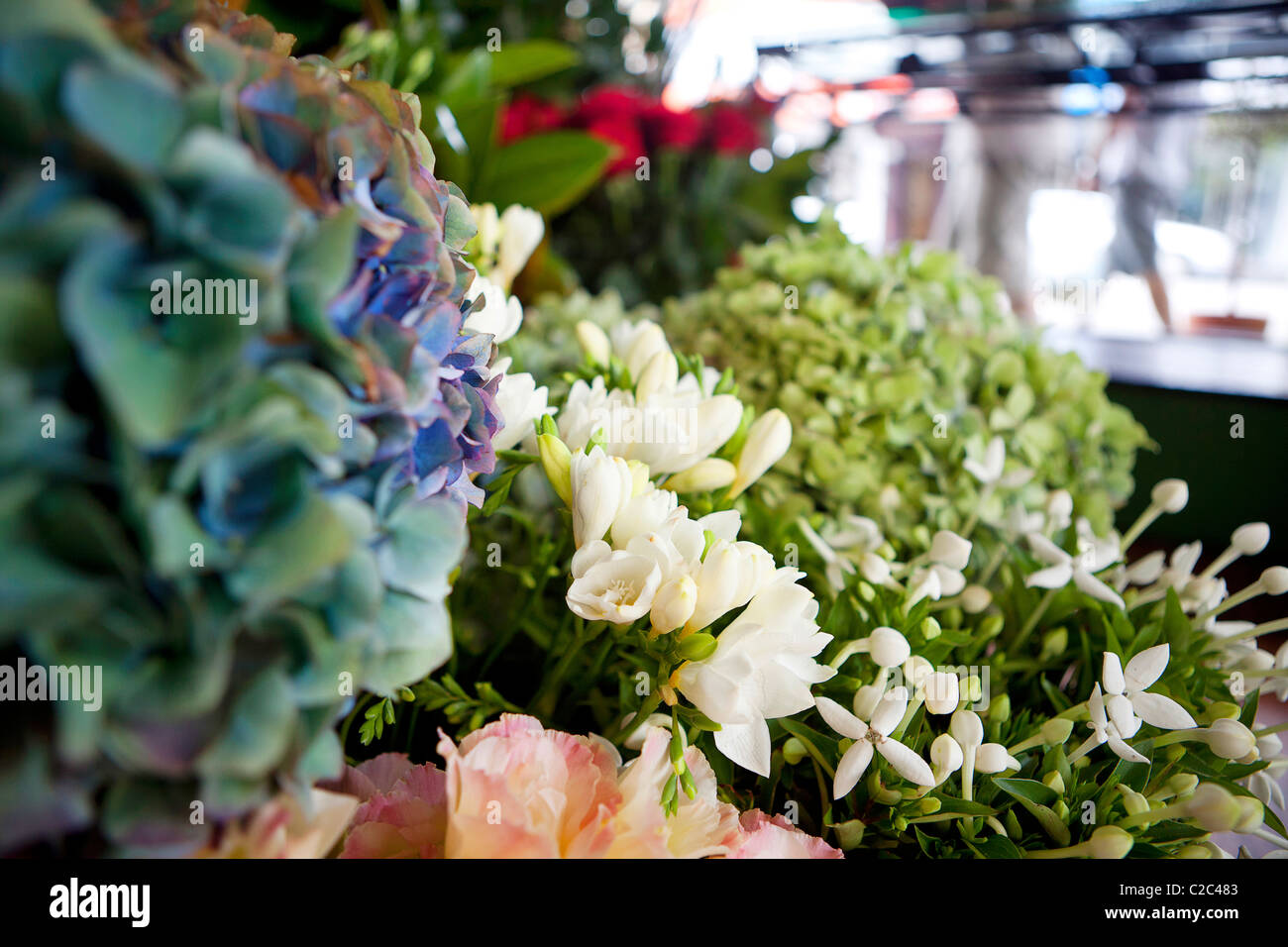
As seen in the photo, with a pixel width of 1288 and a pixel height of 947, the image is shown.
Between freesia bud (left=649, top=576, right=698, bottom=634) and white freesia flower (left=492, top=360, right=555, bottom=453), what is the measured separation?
0.09 meters

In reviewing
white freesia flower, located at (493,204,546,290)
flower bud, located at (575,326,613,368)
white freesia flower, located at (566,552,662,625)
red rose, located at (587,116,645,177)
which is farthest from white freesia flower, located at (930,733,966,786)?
red rose, located at (587,116,645,177)

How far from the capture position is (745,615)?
0.27 m

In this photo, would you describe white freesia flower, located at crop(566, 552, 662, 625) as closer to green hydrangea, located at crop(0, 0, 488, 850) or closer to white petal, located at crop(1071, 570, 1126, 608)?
green hydrangea, located at crop(0, 0, 488, 850)

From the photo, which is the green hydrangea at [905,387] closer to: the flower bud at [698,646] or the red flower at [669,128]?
the flower bud at [698,646]

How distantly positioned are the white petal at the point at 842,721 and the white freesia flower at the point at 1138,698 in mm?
84

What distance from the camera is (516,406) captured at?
31 centimetres

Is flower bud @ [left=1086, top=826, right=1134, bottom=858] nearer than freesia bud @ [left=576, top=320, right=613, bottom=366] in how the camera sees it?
Yes

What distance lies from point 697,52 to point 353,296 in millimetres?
1163

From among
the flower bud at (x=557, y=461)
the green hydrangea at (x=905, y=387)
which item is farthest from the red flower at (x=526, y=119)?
the flower bud at (x=557, y=461)

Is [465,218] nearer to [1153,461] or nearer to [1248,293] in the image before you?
[1153,461]

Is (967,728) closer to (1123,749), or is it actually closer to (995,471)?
(1123,749)

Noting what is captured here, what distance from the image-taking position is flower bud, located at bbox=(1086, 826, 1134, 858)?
26cm

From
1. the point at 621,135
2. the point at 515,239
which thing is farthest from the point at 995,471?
the point at 621,135
